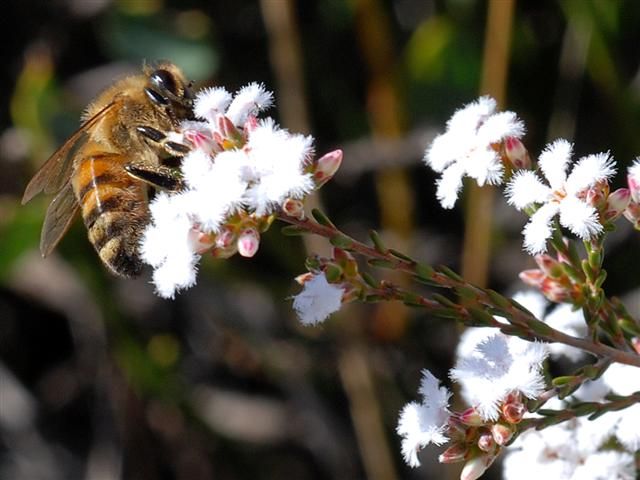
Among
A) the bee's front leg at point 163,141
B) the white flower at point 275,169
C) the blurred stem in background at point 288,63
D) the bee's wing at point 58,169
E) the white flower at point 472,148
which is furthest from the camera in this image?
the blurred stem in background at point 288,63

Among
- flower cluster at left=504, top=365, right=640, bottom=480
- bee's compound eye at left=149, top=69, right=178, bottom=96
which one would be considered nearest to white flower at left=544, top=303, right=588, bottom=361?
flower cluster at left=504, top=365, right=640, bottom=480

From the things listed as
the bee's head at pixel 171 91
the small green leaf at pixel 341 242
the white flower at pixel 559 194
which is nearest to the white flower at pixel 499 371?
the white flower at pixel 559 194

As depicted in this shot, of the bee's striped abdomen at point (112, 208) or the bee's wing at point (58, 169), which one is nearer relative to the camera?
the bee's striped abdomen at point (112, 208)

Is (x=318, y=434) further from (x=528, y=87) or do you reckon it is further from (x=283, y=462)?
(x=528, y=87)

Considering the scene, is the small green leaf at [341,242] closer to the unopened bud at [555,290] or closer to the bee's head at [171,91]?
the unopened bud at [555,290]

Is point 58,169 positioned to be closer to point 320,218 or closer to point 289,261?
point 320,218

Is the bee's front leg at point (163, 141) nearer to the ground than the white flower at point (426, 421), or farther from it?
farther from it
